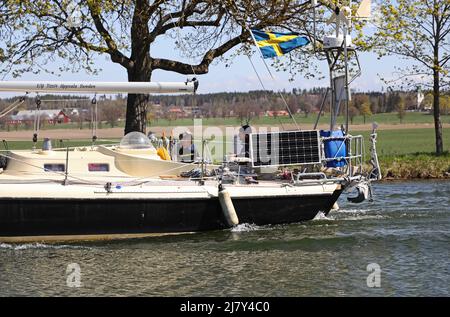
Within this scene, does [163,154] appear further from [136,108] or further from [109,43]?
[109,43]

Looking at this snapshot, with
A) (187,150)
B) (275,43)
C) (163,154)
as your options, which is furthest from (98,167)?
(275,43)

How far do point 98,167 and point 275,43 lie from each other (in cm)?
528

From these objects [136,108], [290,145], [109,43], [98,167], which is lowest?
[98,167]

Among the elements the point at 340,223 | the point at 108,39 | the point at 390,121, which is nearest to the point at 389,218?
the point at 340,223

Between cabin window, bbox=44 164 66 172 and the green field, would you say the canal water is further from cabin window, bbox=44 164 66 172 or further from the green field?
the green field

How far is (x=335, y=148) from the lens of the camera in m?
21.3

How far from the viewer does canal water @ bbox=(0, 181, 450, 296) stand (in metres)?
15.4

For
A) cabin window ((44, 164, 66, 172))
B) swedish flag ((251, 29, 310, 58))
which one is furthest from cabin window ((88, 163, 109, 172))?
swedish flag ((251, 29, 310, 58))

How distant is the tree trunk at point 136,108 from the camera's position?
3058 cm

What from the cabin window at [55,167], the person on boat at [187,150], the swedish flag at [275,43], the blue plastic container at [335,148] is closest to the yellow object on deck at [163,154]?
the person on boat at [187,150]

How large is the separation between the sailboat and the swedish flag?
53.9 inches
